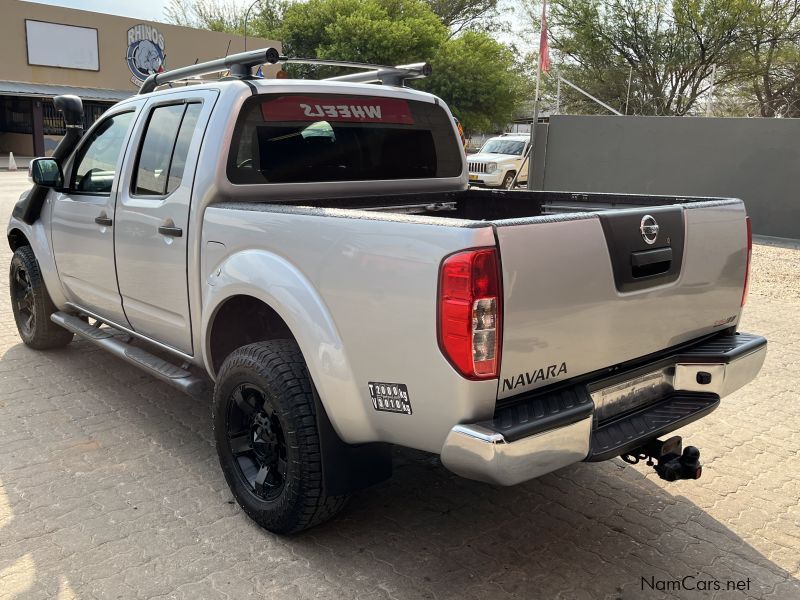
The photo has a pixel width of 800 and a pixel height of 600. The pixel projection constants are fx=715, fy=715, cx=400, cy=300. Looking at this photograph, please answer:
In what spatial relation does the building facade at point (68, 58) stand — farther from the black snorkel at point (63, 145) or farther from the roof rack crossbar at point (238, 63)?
the roof rack crossbar at point (238, 63)

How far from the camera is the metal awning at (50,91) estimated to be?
29188mm

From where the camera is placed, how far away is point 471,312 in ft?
7.39

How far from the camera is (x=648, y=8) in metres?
32.6

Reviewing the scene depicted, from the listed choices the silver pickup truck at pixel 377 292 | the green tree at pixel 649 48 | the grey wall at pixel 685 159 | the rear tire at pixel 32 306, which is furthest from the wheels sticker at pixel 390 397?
the green tree at pixel 649 48

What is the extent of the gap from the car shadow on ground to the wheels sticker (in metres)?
0.75

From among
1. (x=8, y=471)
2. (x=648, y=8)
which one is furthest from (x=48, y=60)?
(x=8, y=471)

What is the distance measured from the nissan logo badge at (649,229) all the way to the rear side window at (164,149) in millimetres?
2227

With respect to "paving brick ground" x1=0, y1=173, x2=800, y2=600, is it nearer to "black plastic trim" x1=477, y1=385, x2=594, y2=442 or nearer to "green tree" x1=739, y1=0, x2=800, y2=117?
"black plastic trim" x1=477, y1=385, x2=594, y2=442

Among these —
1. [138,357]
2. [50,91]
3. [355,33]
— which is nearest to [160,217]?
[138,357]

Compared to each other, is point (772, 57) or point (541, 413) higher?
point (772, 57)

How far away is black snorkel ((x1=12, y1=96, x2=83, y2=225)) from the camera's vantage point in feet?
15.6

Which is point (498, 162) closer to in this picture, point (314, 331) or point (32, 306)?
point (32, 306)

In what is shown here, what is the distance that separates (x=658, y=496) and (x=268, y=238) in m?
2.25

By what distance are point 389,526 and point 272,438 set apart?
662mm
